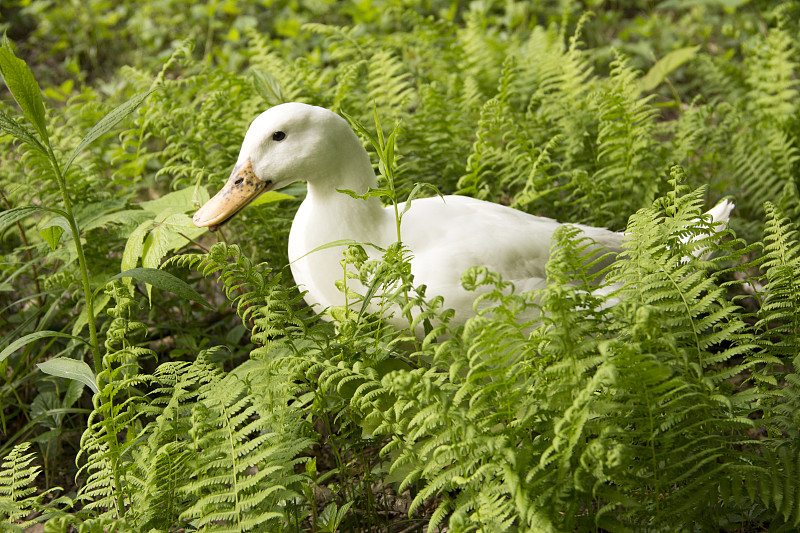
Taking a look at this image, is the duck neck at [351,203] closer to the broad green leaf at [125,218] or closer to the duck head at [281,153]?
the duck head at [281,153]

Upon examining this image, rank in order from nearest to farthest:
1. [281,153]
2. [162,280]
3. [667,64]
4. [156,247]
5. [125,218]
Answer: [162,280], [156,247], [281,153], [125,218], [667,64]

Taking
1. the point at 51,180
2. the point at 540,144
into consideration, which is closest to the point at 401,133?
the point at 540,144

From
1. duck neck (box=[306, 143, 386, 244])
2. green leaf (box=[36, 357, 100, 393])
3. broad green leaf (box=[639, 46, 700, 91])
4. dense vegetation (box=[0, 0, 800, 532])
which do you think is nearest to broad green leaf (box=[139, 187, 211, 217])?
dense vegetation (box=[0, 0, 800, 532])

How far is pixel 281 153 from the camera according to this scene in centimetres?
267

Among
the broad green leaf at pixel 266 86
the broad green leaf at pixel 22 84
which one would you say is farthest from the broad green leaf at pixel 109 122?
the broad green leaf at pixel 266 86

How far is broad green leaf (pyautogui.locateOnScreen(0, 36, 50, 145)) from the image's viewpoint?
1.91m

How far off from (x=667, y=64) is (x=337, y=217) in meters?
2.99

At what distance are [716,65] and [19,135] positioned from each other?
4.26 m

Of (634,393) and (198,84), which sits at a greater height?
(198,84)

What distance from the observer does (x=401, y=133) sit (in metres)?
3.70

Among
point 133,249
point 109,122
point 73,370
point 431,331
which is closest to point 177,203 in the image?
point 133,249

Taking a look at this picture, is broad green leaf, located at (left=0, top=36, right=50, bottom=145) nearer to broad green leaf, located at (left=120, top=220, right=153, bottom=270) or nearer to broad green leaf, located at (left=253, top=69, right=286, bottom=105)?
broad green leaf, located at (left=120, top=220, right=153, bottom=270)

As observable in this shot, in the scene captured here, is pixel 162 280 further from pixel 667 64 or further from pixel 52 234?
pixel 667 64

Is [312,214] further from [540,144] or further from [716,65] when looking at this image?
[716,65]
